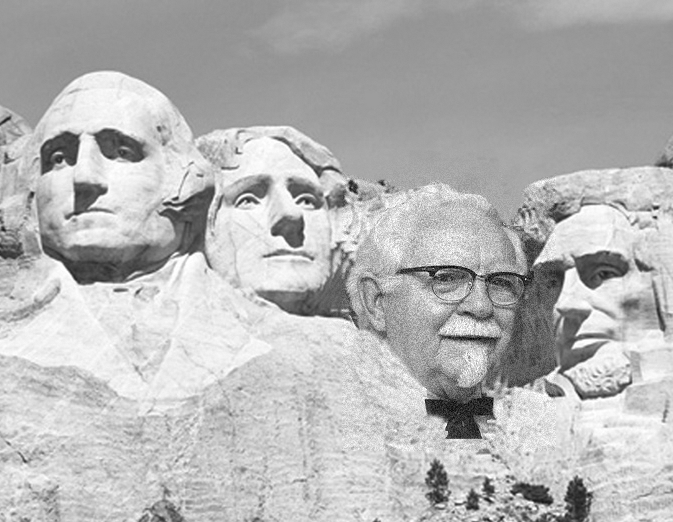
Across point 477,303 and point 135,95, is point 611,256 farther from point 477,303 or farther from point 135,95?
point 135,95

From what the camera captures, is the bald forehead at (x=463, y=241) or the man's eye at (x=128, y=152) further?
the bald forehead at (x=463, y=241)

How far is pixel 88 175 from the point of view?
56.0ft

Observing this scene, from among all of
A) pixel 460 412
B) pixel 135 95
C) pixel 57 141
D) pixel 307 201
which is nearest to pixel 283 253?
pixel 307 201

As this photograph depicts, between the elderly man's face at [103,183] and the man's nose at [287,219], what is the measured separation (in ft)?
2.83

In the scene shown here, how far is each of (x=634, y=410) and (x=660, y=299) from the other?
0.79 meters

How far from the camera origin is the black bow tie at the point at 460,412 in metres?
18.1

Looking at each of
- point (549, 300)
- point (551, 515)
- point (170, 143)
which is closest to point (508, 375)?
point (549, 300)

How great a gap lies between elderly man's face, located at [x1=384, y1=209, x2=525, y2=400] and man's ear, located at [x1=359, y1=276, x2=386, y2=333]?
48mm

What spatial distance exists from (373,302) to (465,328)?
2.35ft

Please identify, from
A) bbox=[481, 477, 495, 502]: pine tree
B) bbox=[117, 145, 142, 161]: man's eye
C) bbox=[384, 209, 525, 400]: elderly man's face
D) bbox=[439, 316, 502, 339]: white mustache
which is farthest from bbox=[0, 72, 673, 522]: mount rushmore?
bbox=[439, 316, 502, 339]: white mustache

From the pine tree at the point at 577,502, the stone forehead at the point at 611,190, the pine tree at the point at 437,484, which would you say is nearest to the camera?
the pine tree at the point at 437,484

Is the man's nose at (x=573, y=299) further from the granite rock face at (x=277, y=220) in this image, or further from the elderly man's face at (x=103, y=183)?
the elderly man's face at (x=103, y=183)

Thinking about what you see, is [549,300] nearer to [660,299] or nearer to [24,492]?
[660,299]

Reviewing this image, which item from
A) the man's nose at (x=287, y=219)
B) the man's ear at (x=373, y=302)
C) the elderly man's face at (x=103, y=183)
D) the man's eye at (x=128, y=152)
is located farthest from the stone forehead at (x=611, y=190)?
the man's eye at (x=128, y=152)
